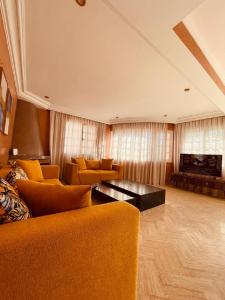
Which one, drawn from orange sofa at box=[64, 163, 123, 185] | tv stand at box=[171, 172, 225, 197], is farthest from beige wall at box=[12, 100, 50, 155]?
tv stand at box=[171, 172, 225, 197]

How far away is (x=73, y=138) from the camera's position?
224 inches

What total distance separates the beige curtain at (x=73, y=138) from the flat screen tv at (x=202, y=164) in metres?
3.17

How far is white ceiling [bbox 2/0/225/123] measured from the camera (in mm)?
1537

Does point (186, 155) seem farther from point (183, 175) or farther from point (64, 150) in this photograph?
point (64, 150)

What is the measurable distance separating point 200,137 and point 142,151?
6.64 feet

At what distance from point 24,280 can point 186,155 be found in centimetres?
532

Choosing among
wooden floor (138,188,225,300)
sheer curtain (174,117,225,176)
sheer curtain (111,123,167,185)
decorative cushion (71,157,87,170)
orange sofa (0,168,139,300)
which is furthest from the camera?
sheer curtain (111,123,167,185)

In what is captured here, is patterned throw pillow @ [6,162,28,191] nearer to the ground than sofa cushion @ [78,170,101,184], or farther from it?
farther from it

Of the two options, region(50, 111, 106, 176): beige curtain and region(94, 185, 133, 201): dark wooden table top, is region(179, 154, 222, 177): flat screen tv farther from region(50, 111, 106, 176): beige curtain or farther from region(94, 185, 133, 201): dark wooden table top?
region(50, 111, 106, 176): beige curtain

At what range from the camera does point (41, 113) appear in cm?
503

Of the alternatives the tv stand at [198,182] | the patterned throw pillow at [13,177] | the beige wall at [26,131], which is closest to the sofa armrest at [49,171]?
the beige wall at [26,131]

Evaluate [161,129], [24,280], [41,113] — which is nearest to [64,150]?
[41,113]

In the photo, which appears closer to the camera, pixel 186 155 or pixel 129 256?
pixel 129 256

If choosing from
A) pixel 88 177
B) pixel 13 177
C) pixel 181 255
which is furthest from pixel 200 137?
pixel 13 177
